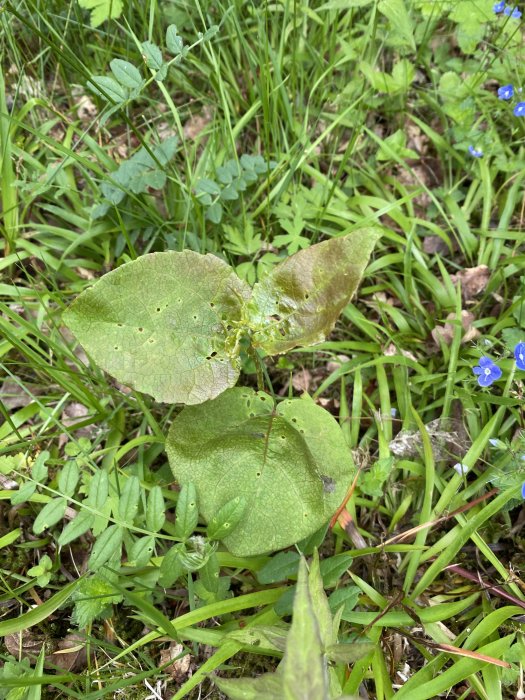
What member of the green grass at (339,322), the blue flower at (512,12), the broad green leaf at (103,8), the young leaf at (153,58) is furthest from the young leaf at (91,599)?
the blue flower at (512,12)

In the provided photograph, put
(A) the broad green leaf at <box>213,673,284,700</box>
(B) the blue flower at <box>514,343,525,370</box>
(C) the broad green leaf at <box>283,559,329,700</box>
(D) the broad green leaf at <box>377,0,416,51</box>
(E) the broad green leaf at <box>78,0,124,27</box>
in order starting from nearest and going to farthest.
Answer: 1. (C) the broad green leaf at <box>283,559,329,700</box>
2. (A) the broad green leaf at <box>213,673,284,700</box>
3. (B) the blue flower at <box>514,343,525,370</box>
4. (D) the broad green leaf at <box>377,0,416,51</box>
5. (E) the broad green leaf at <box>78,0,124,27</box>

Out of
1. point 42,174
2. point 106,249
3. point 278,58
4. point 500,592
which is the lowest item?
point 500,592

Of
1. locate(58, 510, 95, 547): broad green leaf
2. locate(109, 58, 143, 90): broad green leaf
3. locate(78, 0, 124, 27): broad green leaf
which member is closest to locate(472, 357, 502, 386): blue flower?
locate(58, 510, 95, 547): broad green leaf

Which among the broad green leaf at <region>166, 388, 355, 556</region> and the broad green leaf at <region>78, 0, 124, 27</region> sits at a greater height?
the broad green leaf at <region>78, 0, 124, 27</region>

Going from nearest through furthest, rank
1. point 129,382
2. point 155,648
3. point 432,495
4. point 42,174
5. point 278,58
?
point 129,382 → point 155,648 → point 432,495 → point 278,58 → point 42,174

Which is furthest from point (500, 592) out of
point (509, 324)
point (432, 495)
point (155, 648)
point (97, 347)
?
point (97, 347)

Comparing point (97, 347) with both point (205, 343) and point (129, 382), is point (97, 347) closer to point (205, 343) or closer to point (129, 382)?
point (129, 382)

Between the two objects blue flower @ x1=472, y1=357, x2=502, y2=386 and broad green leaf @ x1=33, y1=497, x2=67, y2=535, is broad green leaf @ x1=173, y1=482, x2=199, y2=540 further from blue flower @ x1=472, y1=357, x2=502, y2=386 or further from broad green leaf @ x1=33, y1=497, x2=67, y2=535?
blue flower @ x1=472, y1=357, x2=502, y2=386
